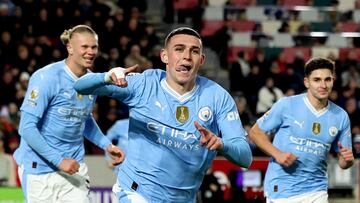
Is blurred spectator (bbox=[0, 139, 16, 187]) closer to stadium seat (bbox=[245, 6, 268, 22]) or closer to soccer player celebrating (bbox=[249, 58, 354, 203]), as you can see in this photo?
soccer player celebrating (bbox=[249, 58, 354, 203])

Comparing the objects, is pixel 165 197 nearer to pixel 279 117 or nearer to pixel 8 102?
pixel 279 117

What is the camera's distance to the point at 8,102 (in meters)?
13.8

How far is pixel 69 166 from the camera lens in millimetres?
6953

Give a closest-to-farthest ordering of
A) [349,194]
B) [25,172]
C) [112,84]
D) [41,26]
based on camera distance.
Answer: [112,84], [25,172], [349,194], [41,26]

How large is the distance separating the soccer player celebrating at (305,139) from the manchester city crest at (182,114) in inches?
86.2

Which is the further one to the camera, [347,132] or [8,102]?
[8,102]

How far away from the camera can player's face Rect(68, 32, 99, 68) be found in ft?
25.2

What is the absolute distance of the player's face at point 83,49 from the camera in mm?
7680

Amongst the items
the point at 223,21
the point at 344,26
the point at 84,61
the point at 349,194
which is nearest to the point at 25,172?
the point at 84,61

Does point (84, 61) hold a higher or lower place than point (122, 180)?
higher

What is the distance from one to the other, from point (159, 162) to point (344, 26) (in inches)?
587

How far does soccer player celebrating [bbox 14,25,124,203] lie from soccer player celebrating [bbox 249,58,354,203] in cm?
160

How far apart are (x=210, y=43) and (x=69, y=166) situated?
35.9ft

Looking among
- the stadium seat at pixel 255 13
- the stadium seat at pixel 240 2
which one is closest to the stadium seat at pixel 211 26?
the stadium seat at pixel 240 2
